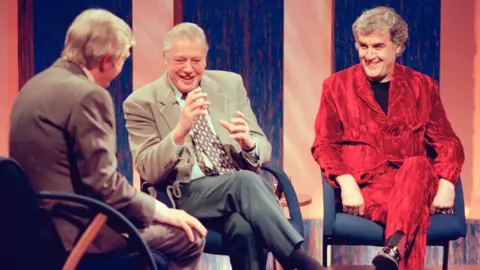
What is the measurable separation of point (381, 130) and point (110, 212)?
178cm

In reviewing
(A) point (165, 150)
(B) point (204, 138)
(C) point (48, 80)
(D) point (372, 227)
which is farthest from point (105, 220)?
(D) point (372, 227)

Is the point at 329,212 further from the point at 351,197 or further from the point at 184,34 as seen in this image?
the point at 184,34

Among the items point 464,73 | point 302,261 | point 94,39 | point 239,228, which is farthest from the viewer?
point 464,73

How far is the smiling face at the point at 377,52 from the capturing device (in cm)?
356

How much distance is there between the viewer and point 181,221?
2.59 metres

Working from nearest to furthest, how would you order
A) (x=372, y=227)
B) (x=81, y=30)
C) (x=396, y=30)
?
1. (x=81, y=30)
2. (x=372, y=227)
3. (x=396, y=30)

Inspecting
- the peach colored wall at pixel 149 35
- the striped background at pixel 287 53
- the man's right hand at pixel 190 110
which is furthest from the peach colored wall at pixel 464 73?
the man's right hand at pixel 190 110

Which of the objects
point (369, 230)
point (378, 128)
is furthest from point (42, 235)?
point (378, 128)

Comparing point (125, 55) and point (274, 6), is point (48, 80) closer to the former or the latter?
point (125, 55)

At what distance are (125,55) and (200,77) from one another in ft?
3.12

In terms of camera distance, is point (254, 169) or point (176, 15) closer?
point (254, 169)

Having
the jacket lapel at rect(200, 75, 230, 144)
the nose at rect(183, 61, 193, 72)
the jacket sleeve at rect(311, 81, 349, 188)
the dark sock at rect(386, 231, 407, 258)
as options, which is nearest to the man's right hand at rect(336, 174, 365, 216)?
the jacket sleeve at rect(311, 81, 349, 188)

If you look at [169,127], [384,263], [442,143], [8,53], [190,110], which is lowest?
[384,263]

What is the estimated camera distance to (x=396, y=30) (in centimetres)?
357
